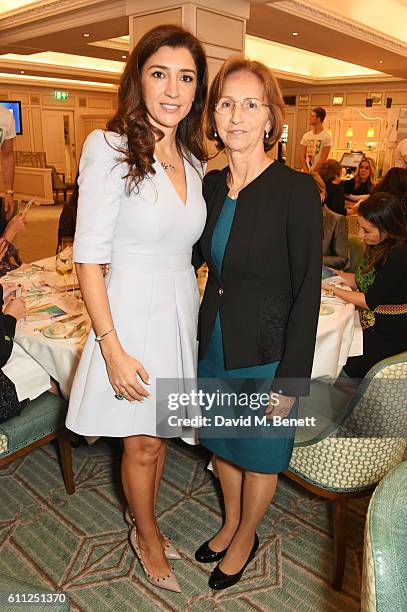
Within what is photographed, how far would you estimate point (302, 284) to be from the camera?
1.45 metres

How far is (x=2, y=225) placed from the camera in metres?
3.42

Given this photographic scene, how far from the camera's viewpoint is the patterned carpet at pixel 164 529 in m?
1.81

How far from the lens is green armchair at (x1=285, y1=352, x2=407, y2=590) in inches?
62.2

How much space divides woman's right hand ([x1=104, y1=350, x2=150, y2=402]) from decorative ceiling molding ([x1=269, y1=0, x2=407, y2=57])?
450cm

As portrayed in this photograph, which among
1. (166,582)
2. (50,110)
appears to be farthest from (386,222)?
(50,110)

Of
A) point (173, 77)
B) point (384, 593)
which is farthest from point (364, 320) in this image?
point (384, 593)

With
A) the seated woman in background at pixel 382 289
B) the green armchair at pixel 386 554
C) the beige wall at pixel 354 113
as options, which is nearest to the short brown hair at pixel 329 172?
the seated woman in background at pixel 382 289

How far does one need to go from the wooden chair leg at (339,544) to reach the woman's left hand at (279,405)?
1.65 ft

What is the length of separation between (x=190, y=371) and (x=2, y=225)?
2298mm

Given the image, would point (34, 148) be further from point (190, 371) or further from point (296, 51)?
point (190, 371)

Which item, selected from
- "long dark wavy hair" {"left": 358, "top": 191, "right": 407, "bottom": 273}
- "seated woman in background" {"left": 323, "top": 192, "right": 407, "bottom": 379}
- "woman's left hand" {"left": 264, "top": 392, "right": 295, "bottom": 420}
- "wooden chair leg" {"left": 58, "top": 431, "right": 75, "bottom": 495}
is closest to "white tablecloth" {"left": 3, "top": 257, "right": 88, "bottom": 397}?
"wooden chair leg" {"left": 58, "top": 431, "right": 75, "bottom": 495}

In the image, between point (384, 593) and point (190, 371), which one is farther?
point (190, 371)

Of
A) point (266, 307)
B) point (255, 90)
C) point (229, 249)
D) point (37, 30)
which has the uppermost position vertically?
point (37, 30)

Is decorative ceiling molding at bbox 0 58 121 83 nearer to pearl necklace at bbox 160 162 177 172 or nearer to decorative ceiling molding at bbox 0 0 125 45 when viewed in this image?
decorative ceiling molding at bbox 0 0 125 45
